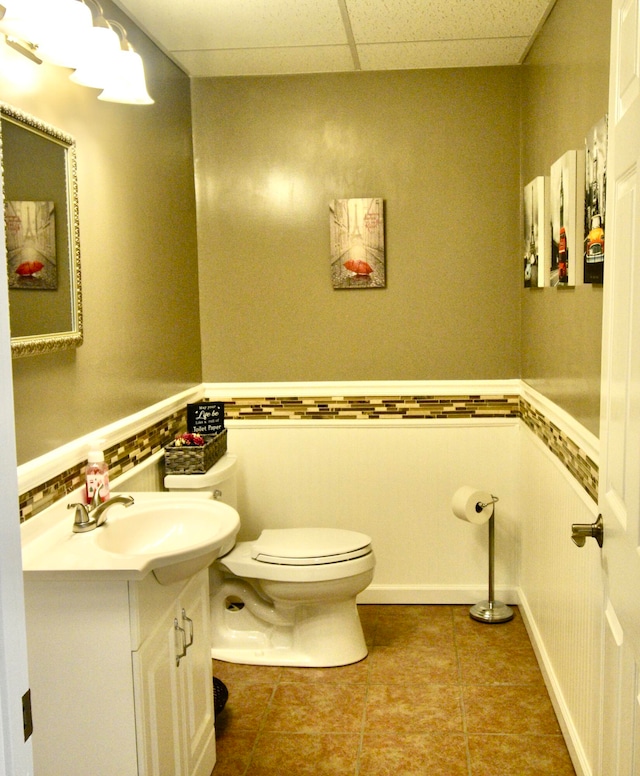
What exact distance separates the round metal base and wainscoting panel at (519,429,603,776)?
0.08 m

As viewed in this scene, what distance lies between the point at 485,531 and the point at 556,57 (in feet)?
6.56

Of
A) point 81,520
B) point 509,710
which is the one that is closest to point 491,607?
point 509,710

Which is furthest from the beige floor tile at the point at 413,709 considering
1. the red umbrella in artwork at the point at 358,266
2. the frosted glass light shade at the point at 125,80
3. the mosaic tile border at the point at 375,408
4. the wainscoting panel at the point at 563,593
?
the frosted glass light shade at the point at 125,80

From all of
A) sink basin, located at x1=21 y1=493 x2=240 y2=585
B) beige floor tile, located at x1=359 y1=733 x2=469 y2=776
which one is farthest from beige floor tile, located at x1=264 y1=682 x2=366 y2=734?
sink basin, located at x1=21 y1=493 x2=240 y2=585

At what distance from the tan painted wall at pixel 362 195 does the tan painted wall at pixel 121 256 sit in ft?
0.58

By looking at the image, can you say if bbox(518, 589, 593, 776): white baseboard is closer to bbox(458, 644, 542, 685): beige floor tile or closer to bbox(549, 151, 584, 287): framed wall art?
bbox(458, 644, 542, 685): beige floor tile

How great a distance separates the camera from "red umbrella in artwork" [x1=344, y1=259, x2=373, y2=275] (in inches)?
148

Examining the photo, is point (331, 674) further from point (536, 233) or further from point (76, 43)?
point (76, 43)

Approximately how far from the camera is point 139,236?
3074 millimetres

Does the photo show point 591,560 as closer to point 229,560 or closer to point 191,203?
point 229,560

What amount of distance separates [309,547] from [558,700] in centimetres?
101

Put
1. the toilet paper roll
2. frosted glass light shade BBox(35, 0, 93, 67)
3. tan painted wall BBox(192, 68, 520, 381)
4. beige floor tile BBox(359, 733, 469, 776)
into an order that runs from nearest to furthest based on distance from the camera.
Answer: frosted glass light shade BBox(35, 0, 93, 67), beige floor tile BBox(359, 733, 469, 776), the toilet paper roll, tan painted wall BBox(192, 68, 520, 381)

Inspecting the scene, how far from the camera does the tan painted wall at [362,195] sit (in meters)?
3.72

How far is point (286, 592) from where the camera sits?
3213 millimetres
